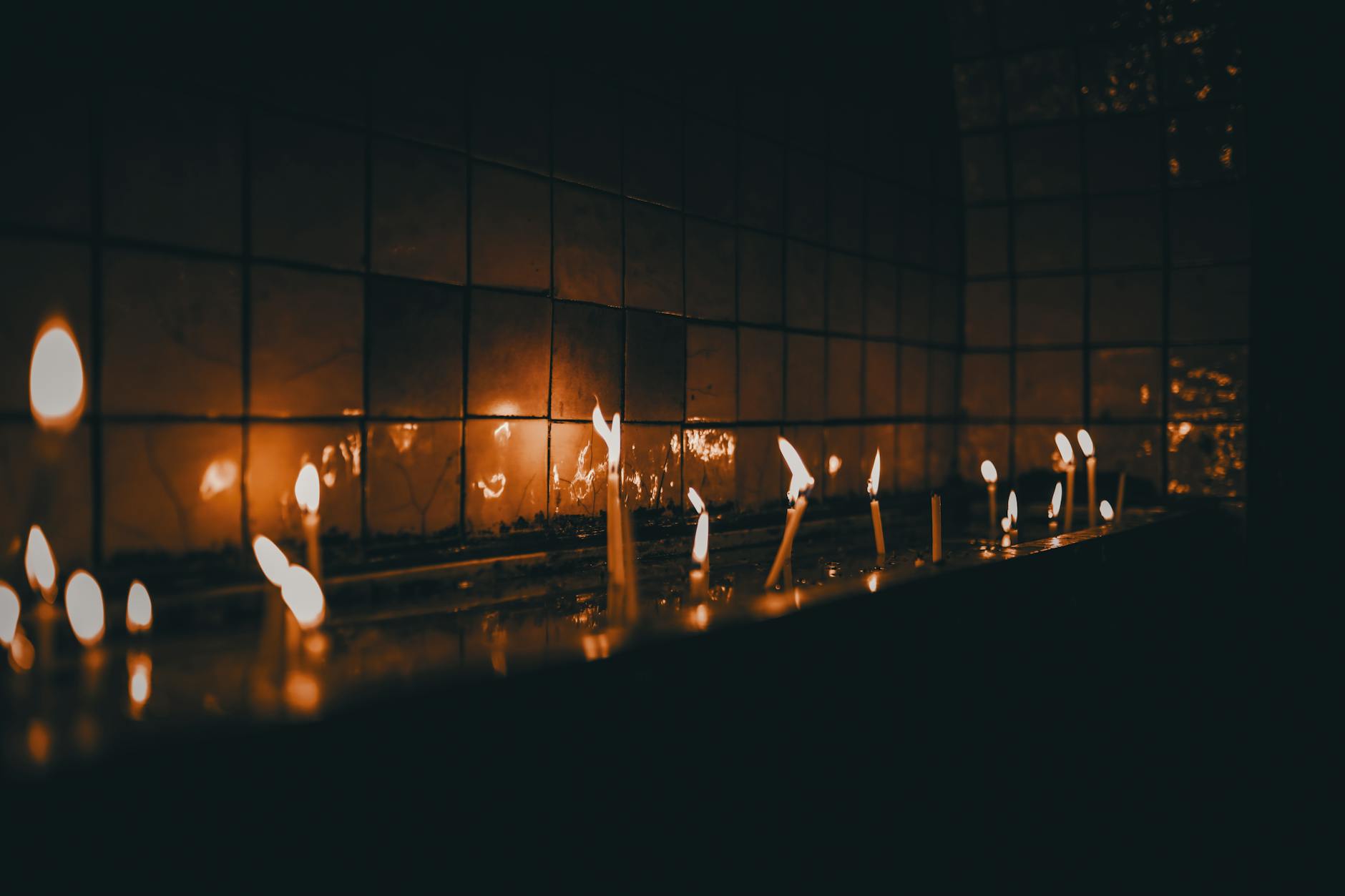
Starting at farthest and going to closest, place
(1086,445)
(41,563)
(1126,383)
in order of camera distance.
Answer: (1126,383) < (1086,445) < (41,563)

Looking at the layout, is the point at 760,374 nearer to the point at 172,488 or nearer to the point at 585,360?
the point at 585,360

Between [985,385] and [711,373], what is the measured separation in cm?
178

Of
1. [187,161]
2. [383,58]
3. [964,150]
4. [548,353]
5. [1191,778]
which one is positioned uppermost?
[964,150]

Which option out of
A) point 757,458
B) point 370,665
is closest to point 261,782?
point 370,665

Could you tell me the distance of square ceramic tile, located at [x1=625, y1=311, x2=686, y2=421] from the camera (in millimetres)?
2461

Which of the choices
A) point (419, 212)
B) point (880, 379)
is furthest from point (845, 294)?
point (419, 212)

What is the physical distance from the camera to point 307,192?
1.76 metres

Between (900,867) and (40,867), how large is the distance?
1.21 m

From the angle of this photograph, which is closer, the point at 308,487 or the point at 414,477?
the point at 308,487

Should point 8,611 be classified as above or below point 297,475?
below

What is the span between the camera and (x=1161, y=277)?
12.0 ft

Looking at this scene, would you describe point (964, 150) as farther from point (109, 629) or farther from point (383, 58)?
point (109, 629)

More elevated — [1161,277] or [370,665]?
[1161,277]

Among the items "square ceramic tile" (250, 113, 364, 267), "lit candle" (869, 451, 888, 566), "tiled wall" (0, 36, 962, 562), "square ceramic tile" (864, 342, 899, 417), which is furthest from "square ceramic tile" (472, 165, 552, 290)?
"square ceramic tile" (864, 342, 899, 417)
